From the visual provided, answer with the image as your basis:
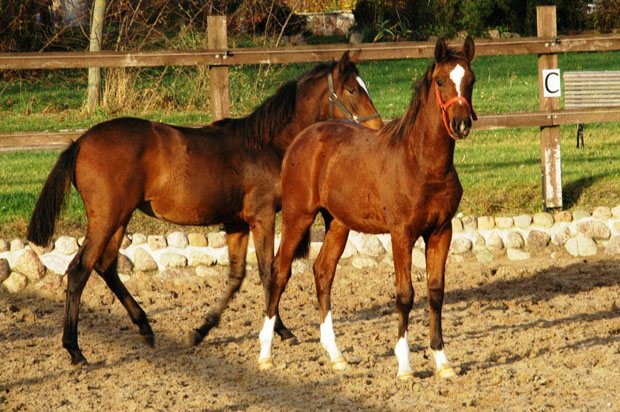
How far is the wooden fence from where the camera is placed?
27.2 feet

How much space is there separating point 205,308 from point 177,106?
306 inches

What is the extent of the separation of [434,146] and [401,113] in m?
9.16

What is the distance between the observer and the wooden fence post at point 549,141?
9141 millimetres

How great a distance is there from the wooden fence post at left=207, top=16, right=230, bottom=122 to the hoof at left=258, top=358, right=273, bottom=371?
3418 millimetres

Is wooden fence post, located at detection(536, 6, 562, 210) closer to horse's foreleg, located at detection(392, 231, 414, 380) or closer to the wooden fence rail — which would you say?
the wooden fence rail

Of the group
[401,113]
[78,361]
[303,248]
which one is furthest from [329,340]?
[401,113]

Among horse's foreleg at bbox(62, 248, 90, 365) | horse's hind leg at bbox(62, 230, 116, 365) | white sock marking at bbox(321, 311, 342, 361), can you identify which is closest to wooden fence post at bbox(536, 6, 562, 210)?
white sock marking at bbox(321, 311, 342, 361)

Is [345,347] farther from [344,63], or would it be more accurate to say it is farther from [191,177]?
[344,63]

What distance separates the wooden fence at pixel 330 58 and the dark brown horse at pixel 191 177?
6.45ft

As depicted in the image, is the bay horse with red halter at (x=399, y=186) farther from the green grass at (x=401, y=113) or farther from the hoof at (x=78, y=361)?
the green grass at (x=401, y=113)

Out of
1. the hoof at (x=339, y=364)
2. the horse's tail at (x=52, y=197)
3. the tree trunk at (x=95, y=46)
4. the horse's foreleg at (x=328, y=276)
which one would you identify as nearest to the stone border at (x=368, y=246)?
the horse's tail at (x=52, y=197)

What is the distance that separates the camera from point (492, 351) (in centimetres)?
579

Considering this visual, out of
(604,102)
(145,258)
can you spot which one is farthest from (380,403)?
(604,102)

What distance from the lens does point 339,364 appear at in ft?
18.2
